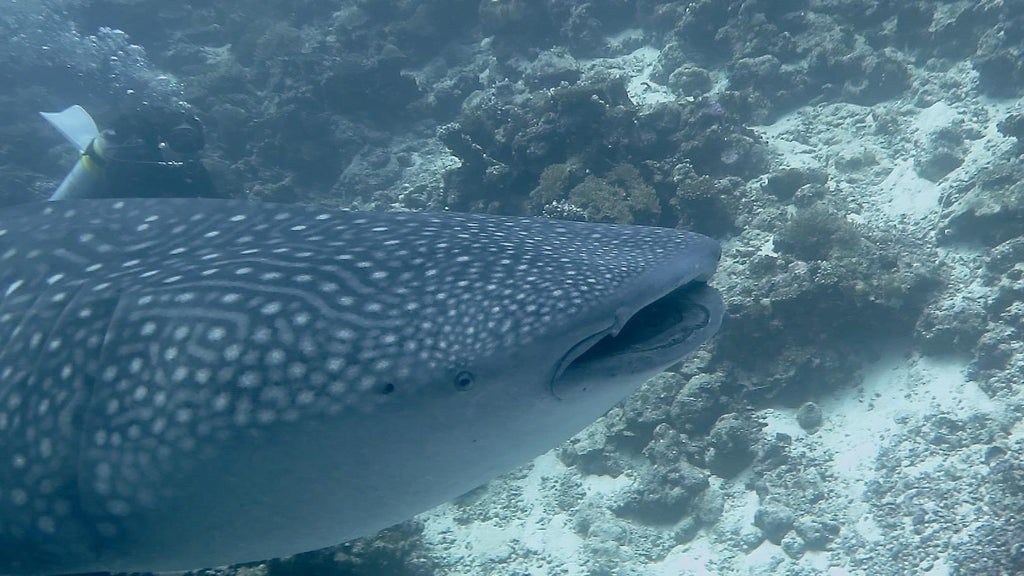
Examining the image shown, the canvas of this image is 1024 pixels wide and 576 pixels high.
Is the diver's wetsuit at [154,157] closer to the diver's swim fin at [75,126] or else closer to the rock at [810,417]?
the diver's swim fin at [75,126]

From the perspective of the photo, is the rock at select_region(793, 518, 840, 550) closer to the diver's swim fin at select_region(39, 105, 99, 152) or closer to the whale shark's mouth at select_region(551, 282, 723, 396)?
the whale shark's mouth at select_region(551, 282, 723, 396)

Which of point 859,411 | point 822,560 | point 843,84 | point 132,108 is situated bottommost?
point 822,560

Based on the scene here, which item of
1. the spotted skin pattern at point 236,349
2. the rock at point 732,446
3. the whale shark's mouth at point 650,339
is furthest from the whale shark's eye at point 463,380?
the rock at point 732,446

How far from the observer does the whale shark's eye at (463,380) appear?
232 centimetres

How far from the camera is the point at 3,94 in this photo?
789 inches

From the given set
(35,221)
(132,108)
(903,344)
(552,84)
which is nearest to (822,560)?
(903,344)

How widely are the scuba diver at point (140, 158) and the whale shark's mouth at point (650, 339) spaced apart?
10751mm

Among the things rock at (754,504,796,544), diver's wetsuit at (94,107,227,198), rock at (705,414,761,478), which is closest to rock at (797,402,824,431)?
rock at (705,414,761,478)

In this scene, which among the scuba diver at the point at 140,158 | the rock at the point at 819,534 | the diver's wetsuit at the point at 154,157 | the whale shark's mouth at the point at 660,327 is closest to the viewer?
the whale shark's mouth at the point at 660,327

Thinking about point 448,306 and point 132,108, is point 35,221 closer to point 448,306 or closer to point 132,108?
point 448,306

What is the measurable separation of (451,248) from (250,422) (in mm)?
1092

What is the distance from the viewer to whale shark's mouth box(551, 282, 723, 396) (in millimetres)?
2375

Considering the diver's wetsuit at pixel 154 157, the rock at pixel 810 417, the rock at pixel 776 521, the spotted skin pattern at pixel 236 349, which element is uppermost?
the spotted skin pattern at pixel 236 349

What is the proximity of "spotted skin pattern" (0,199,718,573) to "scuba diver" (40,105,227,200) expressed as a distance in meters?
8.90
